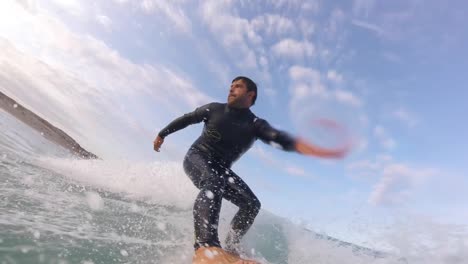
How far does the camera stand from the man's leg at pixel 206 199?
3.24m

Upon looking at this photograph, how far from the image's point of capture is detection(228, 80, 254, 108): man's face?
429 cm

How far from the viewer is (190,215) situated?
6.85 m

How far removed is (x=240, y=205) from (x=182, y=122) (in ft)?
4.89

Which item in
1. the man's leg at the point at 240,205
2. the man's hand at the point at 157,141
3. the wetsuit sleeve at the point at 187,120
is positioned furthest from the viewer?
the man's hand at the point at 157,141

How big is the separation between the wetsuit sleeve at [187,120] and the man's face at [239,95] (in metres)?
0.41

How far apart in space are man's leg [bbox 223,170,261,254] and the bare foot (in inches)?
47.5

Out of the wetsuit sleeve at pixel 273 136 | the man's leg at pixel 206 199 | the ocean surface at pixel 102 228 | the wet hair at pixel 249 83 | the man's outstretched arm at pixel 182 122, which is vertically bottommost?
the ocean surface at pixel 102 228

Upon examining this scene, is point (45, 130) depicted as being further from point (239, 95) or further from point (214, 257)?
point (214, 257)

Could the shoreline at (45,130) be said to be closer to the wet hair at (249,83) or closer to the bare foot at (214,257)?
the wet hair at (249,83)

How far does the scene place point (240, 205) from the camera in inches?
171

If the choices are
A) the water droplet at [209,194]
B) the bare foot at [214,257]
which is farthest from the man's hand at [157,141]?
the bare foot at [214,257]

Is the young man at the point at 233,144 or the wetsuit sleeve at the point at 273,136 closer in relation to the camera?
the wetsuit sleeve at the point at 273,136

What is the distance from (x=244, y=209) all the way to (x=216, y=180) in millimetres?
755

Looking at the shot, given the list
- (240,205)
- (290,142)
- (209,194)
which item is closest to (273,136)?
(290,142)
